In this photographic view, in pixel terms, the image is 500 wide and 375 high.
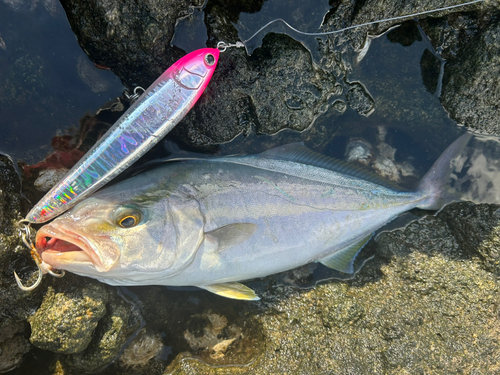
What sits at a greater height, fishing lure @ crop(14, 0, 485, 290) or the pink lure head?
the pink lure head

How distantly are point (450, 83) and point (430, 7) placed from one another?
1.92 feet

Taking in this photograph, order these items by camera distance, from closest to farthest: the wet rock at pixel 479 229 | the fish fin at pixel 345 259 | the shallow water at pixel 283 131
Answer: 1. the shallow water at pixel 283 131
2. the wet rock at pixel 479 229
3. the fish fin at pixel 345 259

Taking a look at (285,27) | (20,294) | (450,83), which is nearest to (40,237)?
(20,294)

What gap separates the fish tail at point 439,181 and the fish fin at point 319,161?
197mm

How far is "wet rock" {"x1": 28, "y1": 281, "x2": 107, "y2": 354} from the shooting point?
186 centimetres

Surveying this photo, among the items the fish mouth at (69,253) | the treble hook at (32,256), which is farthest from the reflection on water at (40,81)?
the fish mouth at (69,253)

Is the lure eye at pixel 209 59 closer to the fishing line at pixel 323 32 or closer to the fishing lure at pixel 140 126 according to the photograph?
the fishing lure at pixel 140 126

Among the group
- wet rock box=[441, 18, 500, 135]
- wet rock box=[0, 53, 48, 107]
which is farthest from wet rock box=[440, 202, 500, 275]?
wet rock box=[0, 53, 48, 107]

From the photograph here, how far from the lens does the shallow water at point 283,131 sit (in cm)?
194

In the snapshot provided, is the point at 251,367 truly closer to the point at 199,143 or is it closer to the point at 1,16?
the point at 199,143

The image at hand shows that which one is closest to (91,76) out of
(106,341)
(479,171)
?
(106,341)

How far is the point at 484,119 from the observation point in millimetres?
2172

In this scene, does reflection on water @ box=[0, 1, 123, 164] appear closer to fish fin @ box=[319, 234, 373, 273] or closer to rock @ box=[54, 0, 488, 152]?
rock @ box=[54, 0, 488, 152]

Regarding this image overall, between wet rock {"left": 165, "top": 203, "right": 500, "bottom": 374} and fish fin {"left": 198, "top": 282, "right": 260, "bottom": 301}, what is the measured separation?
0.28m
